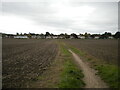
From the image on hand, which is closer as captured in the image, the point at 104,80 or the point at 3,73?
the point at 104,80

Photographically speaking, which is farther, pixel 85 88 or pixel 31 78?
pixel 31 78

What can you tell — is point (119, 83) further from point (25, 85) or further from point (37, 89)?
point (25, 85)

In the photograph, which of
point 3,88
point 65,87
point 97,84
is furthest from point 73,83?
point 3,88

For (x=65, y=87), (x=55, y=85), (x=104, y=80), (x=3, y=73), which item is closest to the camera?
(x=65, y=87)

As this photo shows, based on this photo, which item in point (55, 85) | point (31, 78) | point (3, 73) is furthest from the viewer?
point (3, 73)

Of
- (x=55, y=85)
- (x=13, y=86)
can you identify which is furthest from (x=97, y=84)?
(x=13, y=86)

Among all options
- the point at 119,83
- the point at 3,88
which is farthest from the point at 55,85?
the point at 119,83

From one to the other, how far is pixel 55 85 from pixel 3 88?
3.38 meters

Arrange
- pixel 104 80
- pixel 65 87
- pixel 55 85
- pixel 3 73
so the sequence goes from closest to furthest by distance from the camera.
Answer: pixel 65 87 → pixel 55 85 → pixel 104 80 → pixel 3 73

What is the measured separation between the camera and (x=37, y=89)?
26.0ft

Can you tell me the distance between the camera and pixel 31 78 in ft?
32.1

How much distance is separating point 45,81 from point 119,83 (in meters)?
5.01

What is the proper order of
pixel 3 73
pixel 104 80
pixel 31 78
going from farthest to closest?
pixel 3 73 → pixel 31 78 → pixel 104 80

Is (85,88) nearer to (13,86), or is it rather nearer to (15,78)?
(13,86)
